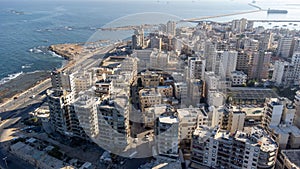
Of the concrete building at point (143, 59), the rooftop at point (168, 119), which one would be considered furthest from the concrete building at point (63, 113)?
the concrete building at point (143, 59)

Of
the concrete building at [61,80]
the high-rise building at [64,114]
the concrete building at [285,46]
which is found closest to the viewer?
the high-rise building at [64,114]

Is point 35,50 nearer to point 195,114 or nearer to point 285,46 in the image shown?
point 195,114

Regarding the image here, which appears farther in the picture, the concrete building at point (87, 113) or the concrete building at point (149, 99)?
the concrete building at point (149, 99)

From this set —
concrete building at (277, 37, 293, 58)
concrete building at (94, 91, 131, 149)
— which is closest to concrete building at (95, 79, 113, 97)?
concrete building at (94, 91, 131, 149)

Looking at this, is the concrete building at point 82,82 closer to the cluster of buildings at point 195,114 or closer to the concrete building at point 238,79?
the cluster of buildings at point 195,114

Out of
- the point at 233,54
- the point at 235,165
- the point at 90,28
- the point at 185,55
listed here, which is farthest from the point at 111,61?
the point at 90,28
